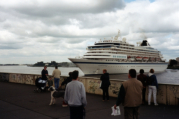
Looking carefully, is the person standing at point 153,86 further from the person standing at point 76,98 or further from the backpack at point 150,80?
the person standing at point 76,98

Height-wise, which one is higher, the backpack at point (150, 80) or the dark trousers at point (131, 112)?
the backpack at point (150, 80)

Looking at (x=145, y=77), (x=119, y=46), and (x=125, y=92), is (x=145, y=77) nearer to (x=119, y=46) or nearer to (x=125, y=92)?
(x=125, y=92)

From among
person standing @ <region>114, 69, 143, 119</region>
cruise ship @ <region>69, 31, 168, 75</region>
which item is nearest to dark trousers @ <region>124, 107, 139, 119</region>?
person standing @ <region>114, 69, 143, 119</region>

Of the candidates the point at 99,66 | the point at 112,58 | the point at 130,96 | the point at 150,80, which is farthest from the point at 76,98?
the point at 112,58

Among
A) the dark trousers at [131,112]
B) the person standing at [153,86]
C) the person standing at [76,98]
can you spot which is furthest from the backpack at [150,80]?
the person standing at [76,98]

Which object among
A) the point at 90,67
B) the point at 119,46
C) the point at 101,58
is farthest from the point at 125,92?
the point at 119,46

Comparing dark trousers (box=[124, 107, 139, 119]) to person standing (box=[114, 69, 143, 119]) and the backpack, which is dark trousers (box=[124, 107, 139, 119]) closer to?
person standing (box=[114, 69, 143, 119])

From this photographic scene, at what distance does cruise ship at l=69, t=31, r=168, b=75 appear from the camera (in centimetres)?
4316

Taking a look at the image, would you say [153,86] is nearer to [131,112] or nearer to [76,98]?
[131,112]

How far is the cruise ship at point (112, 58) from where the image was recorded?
4316 cm

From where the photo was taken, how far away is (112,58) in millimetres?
46969

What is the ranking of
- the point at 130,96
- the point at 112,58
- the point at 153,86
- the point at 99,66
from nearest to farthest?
the point at 130,96
the point at 153,86
the point at 99,66
the point at 112,58

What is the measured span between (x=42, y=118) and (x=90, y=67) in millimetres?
37371

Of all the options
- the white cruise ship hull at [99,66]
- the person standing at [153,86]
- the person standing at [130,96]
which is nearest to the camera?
the person standing at [130,96]
